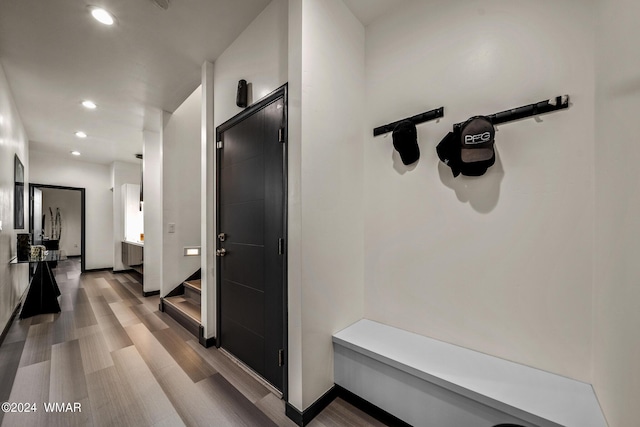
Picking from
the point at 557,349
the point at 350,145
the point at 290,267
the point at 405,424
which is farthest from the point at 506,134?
the point at 405,424

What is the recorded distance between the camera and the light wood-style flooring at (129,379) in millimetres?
1569

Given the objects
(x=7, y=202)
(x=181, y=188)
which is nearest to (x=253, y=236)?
(x=181, y=188)

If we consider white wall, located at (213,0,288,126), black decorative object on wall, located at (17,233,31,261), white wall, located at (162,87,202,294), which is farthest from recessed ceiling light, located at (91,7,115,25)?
black decorative object on wall, located at (17,233,31,261)

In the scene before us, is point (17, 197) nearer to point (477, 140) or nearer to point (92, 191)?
point (92, 191)

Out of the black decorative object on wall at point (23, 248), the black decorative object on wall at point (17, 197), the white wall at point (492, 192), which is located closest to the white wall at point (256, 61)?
the white wall at point (492, 192)

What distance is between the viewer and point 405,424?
146cm

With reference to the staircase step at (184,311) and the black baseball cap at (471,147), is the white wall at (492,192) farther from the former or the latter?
the staircase step at (184,311)

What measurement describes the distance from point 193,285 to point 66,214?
8.95 m

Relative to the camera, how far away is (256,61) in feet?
6.70

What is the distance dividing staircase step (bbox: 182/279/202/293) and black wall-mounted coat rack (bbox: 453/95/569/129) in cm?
359

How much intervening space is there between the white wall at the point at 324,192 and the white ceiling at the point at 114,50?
0.52m

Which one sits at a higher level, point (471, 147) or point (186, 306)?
point (471, 147)

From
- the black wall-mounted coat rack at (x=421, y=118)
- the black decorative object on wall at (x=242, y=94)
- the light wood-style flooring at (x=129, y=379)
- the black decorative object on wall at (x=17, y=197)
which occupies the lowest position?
the light wood-style flooring at (x=129, y=379)

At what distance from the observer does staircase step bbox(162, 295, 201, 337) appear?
2.76 meters
